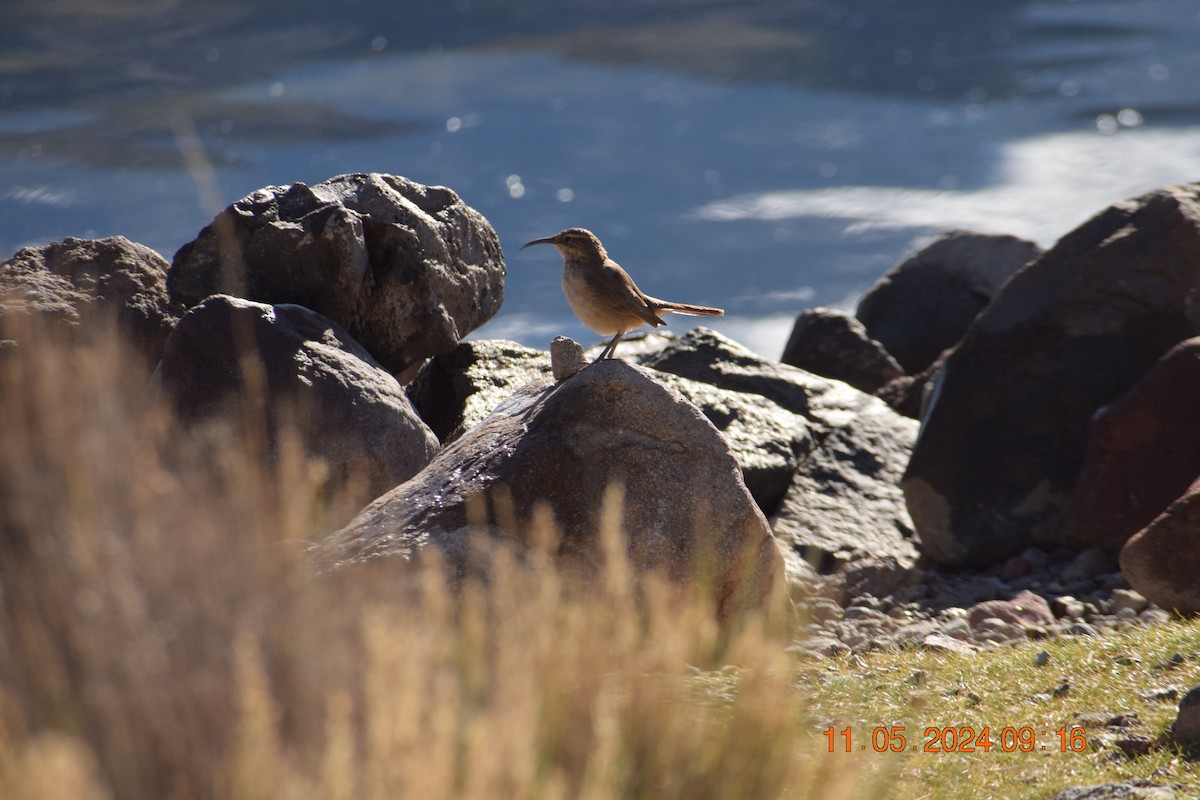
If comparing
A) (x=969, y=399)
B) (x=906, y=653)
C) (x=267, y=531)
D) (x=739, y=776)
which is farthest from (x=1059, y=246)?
(x=267, y=531)

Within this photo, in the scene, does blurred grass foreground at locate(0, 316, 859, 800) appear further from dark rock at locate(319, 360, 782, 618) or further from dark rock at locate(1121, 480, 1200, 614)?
dark rock at locate(1121, 480, 1200, 614)

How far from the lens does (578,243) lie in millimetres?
6773

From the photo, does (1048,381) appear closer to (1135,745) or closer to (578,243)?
(578,243)

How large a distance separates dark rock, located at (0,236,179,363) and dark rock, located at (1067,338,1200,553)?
614 cm

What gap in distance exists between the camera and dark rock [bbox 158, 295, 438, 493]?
6.81m

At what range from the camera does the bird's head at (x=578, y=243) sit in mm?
6762

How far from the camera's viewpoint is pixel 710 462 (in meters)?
6.29

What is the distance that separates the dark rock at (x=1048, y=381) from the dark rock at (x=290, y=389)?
3.80 metres

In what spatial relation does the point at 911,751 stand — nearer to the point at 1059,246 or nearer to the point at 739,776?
the point at 739,776

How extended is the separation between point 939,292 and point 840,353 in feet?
6.64

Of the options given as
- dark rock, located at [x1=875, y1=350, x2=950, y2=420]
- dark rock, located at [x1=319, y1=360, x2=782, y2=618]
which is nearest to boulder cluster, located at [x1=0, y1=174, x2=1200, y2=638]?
dark rock, located at [x1=319, y1=360, x2=782, y2=618]

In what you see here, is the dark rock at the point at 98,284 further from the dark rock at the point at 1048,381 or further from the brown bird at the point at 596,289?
the dark rock at the point at 1048,381

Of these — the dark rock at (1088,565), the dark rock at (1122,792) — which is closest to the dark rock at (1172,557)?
the dark rock at (1088,565)

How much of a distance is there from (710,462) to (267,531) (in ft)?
11.4
